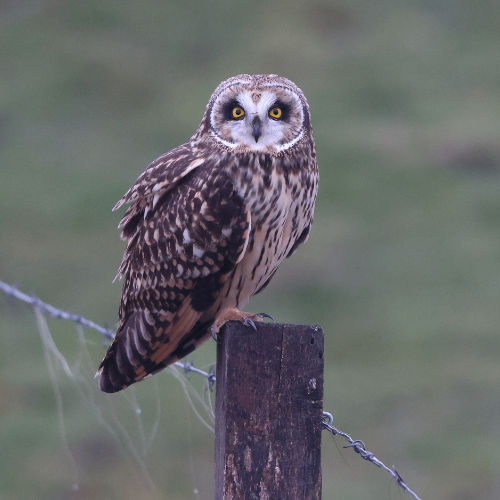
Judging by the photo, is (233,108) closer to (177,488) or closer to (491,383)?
(177,488)

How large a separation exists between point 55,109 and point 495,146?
28.0 ft

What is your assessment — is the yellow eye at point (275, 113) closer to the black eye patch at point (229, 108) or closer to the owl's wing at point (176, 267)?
the black eye patch at point (229, 108)

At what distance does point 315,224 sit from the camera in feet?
62.5

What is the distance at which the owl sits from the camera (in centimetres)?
465

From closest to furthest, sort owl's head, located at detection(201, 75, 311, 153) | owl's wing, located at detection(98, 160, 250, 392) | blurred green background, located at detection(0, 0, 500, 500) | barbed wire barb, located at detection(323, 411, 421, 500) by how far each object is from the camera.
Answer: barbed wire barb, located at detection(323, 411, 421, 500) → owl's wing, located at detection(98, 160, 250, 392) → owl's head, located at detection(201, 75, 311, 153) → blurred green background, located at detection(0, 0, 500, 500)

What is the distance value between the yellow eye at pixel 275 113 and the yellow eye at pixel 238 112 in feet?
0.36

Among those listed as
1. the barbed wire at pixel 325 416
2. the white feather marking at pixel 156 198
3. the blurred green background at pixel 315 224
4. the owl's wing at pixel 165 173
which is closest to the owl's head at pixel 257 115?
the owl's wing at pixel 165 173

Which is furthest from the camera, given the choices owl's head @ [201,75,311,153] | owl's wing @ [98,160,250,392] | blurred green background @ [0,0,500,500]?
blurred green background @ [0,0,500,500]

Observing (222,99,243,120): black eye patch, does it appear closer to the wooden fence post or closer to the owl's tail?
the owl's tail

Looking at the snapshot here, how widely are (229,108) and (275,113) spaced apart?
7.4 inches

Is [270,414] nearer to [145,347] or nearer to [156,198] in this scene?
[145,347]

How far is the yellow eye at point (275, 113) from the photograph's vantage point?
4.78 metres

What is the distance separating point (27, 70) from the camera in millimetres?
25328

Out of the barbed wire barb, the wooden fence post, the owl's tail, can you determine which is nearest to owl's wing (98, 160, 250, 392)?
the owl's tail
